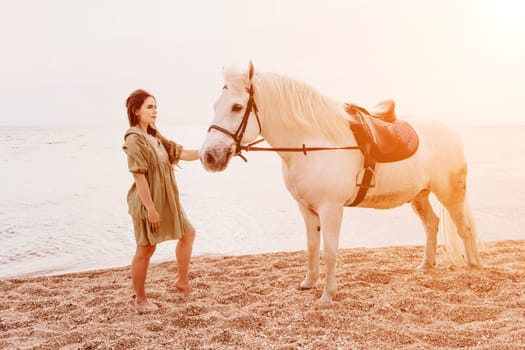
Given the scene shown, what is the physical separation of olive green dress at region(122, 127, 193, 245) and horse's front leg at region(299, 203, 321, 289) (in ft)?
3.31

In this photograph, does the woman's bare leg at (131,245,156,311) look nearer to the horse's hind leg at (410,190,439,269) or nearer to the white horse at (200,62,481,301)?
the white horse at (200,62,481,301)

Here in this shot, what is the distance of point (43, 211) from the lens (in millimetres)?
9242

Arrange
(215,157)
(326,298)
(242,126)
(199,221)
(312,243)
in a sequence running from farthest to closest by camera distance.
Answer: (199,221)
(312,243)
(326,298)
(242,126)
(215,157)

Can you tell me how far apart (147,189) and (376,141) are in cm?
178

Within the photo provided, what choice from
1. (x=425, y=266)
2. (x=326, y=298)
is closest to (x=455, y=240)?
(x=425, y=266)

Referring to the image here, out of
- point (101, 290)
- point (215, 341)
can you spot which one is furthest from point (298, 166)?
point (101, 290)

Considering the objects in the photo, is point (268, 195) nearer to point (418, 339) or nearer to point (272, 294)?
point (272, 294)

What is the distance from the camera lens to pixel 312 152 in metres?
3.47

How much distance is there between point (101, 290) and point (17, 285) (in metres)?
0.90

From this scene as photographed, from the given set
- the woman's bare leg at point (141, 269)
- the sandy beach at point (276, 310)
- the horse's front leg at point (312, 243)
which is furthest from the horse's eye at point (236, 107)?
the sandy beach at point (276, 310)

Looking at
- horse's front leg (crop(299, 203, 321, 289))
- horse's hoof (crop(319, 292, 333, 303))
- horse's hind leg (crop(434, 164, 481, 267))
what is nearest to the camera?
horse's hoof (crop(319, 292, 333, 303))

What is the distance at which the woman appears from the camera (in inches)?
130

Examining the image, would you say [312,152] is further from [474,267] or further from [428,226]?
[474,267]

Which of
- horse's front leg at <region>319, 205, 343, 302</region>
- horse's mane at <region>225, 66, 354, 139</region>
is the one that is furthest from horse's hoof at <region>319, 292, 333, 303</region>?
horse's mane at <region>225, 66, 354, 139</region>
